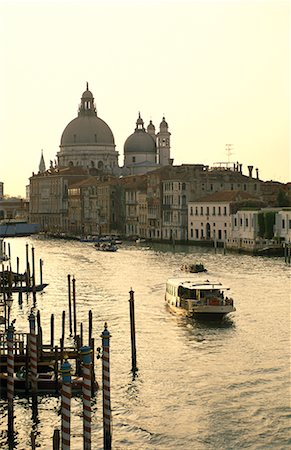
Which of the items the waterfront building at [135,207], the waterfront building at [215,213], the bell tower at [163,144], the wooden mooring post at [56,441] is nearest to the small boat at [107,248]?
the waterfront building at [215,213]

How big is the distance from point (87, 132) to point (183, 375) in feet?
214

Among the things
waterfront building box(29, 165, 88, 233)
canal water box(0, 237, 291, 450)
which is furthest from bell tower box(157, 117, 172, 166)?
canal water box(0, 237, 291, 450)

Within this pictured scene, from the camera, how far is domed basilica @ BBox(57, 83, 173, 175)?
253 feet

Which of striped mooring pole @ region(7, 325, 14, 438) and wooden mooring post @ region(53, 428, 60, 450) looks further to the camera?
striped mooring pole @ region(7, 325, 14, 438)

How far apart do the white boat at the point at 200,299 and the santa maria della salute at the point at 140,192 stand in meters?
20.0

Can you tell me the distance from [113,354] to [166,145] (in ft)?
214

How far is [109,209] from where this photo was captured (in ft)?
194

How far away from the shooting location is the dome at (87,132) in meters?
77.2

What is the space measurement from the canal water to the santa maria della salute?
1939 centimetres

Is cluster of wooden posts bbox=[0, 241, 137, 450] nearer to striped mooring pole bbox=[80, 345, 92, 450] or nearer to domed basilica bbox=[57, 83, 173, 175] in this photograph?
striped mooring pole bbox=[80, 345, 92, 450]

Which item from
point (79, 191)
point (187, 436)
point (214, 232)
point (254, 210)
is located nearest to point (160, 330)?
point (187, 436)

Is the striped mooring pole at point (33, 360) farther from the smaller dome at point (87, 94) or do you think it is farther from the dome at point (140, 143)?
the smaller dome at point (87, 94)

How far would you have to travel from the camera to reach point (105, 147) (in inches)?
3054

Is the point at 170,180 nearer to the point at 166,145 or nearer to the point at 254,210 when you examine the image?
the point at 254,210
